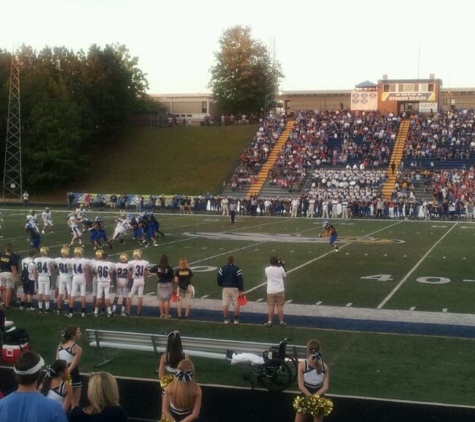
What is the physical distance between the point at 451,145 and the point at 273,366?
45.8 metres

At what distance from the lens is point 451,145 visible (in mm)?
53219

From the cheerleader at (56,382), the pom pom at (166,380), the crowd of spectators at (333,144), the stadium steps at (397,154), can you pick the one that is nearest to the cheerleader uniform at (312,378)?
the pom pom at (166,380)

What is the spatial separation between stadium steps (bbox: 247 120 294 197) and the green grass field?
13799 mm

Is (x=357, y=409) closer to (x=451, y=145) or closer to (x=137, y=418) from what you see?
(x=137, y=418)

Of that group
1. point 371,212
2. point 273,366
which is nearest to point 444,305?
point 273,366

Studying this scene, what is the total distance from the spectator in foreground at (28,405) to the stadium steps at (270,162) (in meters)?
45.0

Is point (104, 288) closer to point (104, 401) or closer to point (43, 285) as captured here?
point (43, 285)

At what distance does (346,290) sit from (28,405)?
14330 millimetres

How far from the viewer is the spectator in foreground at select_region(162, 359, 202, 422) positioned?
6496mm

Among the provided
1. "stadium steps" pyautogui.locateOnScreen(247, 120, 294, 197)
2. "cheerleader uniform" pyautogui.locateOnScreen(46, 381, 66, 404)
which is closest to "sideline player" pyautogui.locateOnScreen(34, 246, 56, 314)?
"cheerleader uniform" pyautogui.locateOnScreen(46, 381, 66, 404)

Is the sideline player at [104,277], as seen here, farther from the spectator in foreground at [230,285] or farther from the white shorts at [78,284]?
the spectator in foreground at [230,285]

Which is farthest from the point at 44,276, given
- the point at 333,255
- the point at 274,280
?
the point at 333,255

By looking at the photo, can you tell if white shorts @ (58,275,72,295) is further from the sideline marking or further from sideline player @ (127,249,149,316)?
the sideline marking

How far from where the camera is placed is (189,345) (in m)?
11.3
